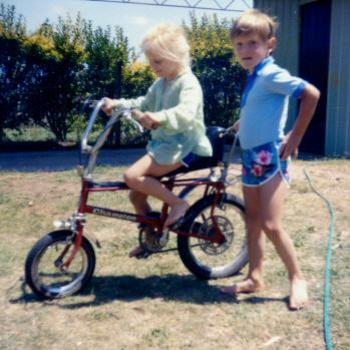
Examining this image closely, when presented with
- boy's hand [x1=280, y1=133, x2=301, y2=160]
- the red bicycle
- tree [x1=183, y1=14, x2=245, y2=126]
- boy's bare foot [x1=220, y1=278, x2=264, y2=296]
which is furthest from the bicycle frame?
tree [x1=183, y1=14, x2=245, y2=126]

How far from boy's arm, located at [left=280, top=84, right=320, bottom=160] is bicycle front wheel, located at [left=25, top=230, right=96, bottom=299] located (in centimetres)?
141

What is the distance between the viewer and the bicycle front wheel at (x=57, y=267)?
10.6ft

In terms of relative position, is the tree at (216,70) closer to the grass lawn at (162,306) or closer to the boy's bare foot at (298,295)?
the grass lawn at (162,306)

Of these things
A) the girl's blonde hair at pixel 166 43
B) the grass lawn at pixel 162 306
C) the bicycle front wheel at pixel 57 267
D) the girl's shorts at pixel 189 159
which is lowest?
the grass lawn at pixel 162 306

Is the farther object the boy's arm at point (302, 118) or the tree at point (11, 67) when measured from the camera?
the tree at point (11, 67)

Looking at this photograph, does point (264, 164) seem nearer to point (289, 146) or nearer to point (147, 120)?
point (289, 146)

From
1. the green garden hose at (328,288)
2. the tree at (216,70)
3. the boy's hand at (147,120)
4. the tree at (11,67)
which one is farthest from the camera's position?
the tree at (216,70)

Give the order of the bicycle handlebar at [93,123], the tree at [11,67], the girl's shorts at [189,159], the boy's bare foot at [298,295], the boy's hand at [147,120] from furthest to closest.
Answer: the tree at [11,67] → the girl's shorts at [189,159] → the boy's bare foot at [298,295] → the bicycle handlebar at [93,123] → the boy's hand at [147,120]

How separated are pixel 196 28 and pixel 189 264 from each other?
8.19 m

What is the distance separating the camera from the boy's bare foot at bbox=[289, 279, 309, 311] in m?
3.20

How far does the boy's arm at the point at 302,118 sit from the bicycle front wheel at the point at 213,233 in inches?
27.9

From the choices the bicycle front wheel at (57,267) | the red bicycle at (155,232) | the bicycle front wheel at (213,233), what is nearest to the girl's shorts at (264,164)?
Answer: the red bicycle at (155,232)

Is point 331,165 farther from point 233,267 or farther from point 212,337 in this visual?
A: point 212,337

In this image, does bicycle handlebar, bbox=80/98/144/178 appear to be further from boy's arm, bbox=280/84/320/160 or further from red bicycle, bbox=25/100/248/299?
boy's arm, bbox=280/84/320/160
